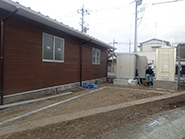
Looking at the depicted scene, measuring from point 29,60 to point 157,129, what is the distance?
18.3 feet

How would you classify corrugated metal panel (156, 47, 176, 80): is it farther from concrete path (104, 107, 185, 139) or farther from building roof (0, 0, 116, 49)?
building roof (0, 0, 116, 49)

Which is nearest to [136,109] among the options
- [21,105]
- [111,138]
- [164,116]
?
[164,116]

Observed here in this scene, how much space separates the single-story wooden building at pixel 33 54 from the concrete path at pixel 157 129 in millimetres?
4389

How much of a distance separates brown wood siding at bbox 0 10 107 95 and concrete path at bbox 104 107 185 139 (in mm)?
4430

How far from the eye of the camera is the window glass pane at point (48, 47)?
285 inches

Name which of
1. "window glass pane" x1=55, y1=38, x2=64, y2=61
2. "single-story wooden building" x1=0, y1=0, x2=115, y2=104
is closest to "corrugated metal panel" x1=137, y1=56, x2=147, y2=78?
"single-story wooden building" x1=0, y1=0, x2=115, y2=104

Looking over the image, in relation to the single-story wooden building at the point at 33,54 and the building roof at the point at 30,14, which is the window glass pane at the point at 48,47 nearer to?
the single-story wooden building at the point at 33,54

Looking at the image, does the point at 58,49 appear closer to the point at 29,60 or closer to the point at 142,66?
the point at 29,60

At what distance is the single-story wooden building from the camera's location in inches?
213

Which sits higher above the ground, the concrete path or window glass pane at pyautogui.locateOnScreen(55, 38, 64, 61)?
window glass pane at pyautogui.locateOnScreen(55, 38, 64, 61)

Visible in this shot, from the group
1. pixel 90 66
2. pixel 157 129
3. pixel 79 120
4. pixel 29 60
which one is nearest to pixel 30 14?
pixel 29 60

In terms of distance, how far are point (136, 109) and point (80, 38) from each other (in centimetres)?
649

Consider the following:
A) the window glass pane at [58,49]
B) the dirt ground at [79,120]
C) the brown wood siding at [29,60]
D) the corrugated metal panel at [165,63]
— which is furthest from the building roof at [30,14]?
the corrugated metal panel at [165,63]

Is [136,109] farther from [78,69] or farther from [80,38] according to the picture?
[80,38]
